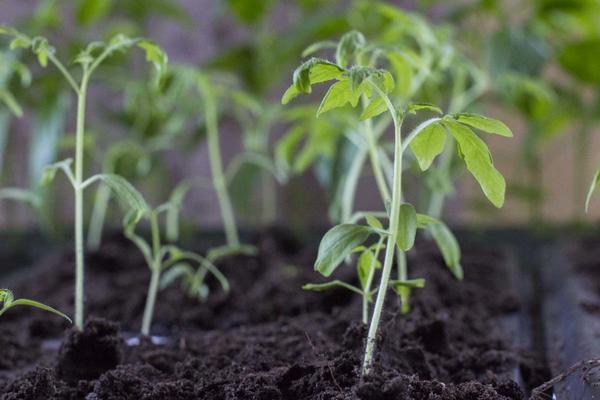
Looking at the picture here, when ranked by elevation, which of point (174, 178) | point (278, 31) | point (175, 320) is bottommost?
point (175, 320)

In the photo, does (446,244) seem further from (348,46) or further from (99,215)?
(99,215)

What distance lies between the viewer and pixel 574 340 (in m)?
0.78

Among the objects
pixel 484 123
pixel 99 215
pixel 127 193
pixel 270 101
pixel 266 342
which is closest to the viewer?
pixel 484 123

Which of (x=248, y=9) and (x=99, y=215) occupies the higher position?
(x=248, y=9)

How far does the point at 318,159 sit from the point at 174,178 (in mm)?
682

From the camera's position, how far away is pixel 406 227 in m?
0.54

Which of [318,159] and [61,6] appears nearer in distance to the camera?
[318,159]

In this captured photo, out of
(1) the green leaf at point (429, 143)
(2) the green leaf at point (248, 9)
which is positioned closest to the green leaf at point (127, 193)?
(1) the green leaf at point (429, 143)

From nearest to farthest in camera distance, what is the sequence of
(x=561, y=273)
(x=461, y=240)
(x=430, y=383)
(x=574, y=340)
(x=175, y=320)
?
(x=430, y=383) → (x=574, y=340) → (x=175, y=320) → (x=561, y=273) → (x=461, y=240)

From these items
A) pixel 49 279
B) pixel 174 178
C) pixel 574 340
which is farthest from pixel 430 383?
pixel 174 178

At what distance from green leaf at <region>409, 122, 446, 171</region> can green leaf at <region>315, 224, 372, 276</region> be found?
0.06m

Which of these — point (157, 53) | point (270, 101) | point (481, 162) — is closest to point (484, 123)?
point (481, 162)

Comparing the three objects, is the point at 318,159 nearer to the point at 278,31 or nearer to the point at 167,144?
the point at 167,144

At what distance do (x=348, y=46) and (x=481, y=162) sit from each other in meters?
0.16
